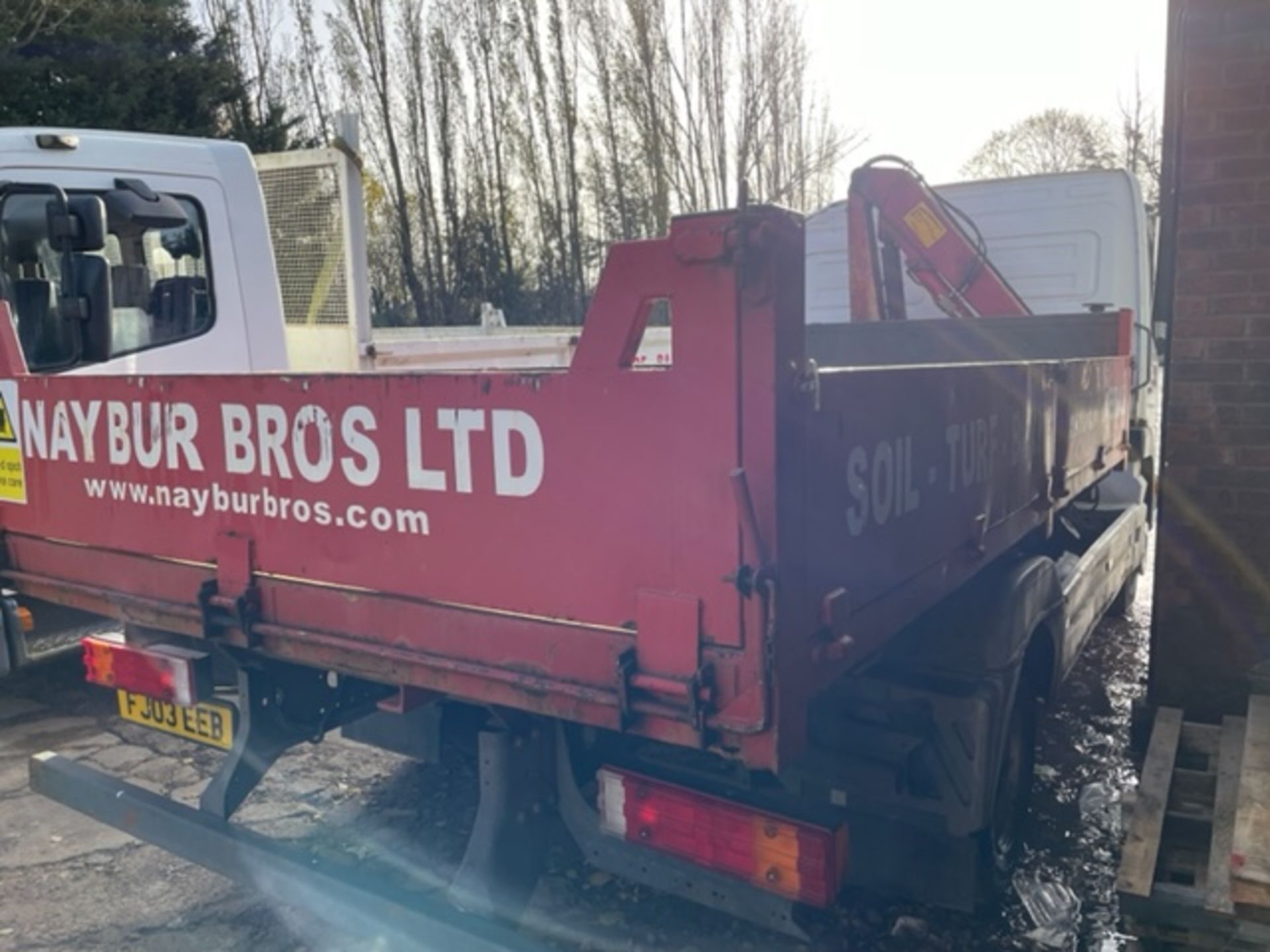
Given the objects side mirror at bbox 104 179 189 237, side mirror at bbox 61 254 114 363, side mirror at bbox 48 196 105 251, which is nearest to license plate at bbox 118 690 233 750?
side mirror at bbox 61 254 114 363

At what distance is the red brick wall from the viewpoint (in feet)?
12.5

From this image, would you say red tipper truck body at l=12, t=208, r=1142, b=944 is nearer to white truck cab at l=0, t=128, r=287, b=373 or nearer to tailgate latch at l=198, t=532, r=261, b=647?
tailgate latch at l=198, t=532, r=261, b=647

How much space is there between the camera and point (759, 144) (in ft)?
76.9

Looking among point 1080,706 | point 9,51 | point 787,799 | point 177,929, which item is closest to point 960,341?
point 1080,706

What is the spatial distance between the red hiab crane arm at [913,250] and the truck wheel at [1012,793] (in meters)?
3.24

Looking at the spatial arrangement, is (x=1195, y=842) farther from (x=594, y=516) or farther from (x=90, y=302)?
(x=90, y=302)

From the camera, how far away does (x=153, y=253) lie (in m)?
5.04

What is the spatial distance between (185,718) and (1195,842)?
2916 millimetres

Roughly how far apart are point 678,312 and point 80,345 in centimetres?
285

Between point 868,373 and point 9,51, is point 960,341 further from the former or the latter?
point 9,51

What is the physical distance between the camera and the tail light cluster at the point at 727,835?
221 cm

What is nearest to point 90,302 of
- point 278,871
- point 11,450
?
point 11,450

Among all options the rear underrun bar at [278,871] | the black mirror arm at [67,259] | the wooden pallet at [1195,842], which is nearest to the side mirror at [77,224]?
the black mirror arm at [67,259]

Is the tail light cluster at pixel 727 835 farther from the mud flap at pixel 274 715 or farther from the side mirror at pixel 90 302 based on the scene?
the side mirror at pixel 90 302
